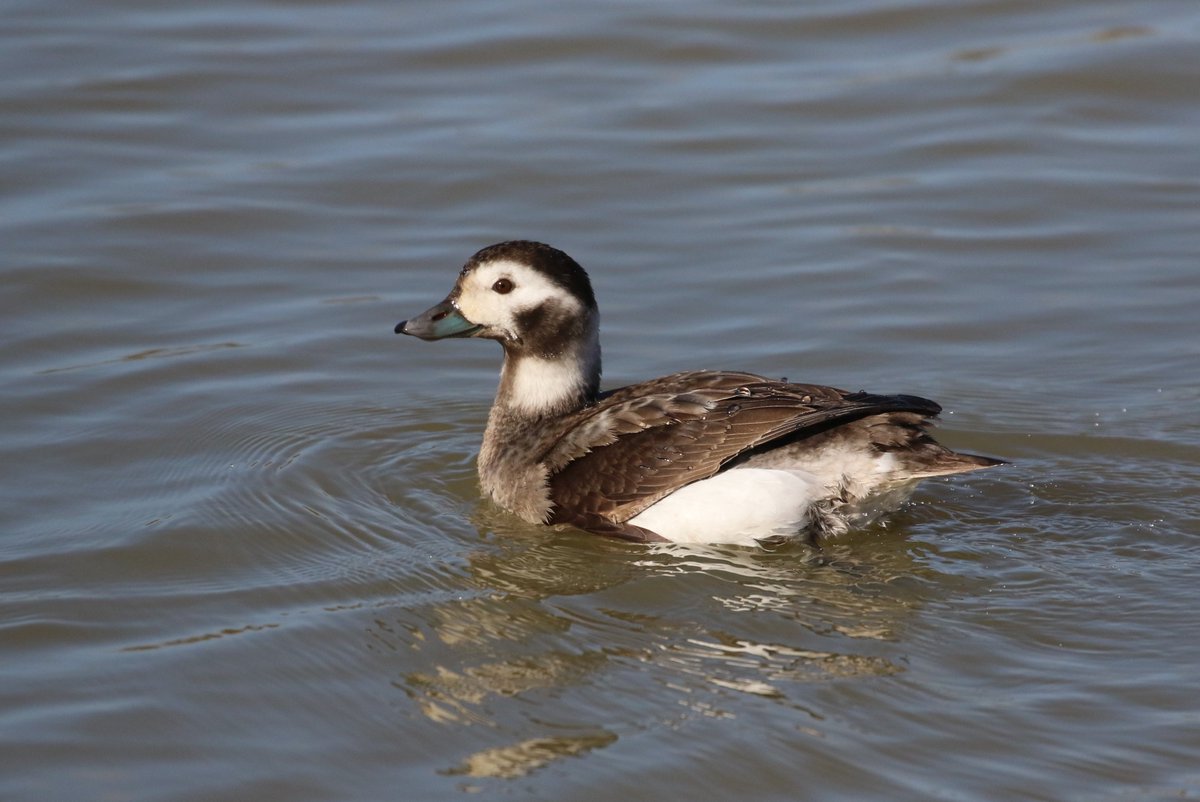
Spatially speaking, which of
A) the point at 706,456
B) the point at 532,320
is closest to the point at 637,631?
the point at 706,456

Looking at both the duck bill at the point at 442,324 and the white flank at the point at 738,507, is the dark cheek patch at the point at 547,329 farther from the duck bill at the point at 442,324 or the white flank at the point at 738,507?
the white flank at the point at 738,507

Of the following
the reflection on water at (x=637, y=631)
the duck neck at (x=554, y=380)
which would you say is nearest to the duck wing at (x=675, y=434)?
the reflection on water at (x=637, y=631)

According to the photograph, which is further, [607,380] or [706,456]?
[607,380]

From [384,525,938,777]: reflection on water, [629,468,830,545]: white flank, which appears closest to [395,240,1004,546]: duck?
[629,468,830,545]: white flank

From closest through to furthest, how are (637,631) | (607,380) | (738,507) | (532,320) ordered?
1. (637,631)
2. (738,507)
3. (532,320)
4. (607,380)

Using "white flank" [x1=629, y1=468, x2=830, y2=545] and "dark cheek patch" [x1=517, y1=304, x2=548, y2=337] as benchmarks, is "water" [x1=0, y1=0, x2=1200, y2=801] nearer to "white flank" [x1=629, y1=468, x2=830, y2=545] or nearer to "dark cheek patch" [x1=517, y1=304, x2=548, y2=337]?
"white flank" [x1=629, y1=468, x2=830, y2=545]

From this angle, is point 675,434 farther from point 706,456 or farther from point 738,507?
point 738,507

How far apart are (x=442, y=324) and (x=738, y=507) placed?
5.76 ft

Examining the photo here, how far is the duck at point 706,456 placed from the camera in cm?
696

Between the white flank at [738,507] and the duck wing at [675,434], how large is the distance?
0.06 metres

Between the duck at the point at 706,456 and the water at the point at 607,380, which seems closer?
the water at the point at 607,380

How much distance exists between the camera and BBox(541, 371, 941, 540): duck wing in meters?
6.97

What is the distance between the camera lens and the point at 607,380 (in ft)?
29.8

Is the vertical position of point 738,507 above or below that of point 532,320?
below
